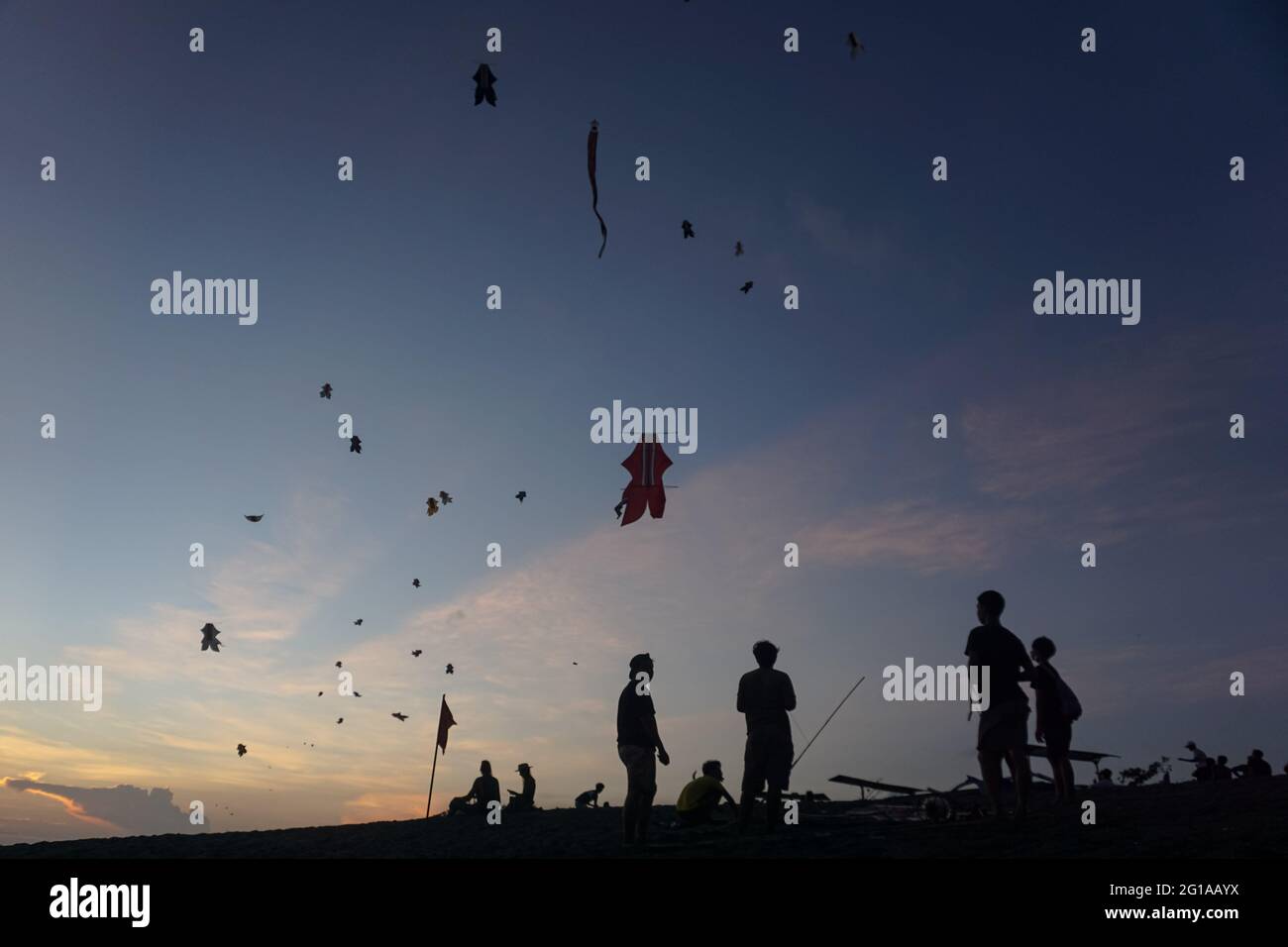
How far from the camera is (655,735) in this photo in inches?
496

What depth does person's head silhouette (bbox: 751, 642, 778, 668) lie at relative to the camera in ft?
42.7

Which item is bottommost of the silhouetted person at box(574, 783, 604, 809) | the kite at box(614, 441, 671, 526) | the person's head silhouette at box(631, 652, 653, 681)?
the silhouetted person at box(574, 783, 604, 809)

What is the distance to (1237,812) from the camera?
12.8 m

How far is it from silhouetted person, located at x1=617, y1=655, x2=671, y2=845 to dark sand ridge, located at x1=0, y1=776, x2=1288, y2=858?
0.47 meters

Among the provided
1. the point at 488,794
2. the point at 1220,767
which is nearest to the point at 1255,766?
the point at 1220,767

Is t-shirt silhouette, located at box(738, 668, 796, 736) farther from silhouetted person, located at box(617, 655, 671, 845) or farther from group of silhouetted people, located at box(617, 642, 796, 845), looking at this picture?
silhouetted person, located at box(617, 655, 671, 845)

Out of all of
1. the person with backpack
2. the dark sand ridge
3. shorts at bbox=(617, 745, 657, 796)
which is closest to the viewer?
the dark sand ridge

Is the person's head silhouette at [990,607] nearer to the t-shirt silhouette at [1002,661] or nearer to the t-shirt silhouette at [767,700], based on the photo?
the t-shirt silhouette at [1002,661]

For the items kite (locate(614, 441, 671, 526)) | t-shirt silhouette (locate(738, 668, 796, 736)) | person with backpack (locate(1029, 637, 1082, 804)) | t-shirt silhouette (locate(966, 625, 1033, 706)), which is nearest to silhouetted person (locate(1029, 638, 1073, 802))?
person with backpack (locate(1029, 637, 1082, 804))

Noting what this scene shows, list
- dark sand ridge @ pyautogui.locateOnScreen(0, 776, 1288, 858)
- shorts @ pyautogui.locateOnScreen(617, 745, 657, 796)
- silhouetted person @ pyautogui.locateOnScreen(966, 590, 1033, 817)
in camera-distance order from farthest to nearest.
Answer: shorts @ pyautogui.locateOnScreen(617, 745, 657, 796) < silhouetted person @ pyautogui.locateOnScreen(966, 590, 1033, 817) < dark sand ridge @ pyautogui.locateOnScreen(0, 776, 1288, 858)
